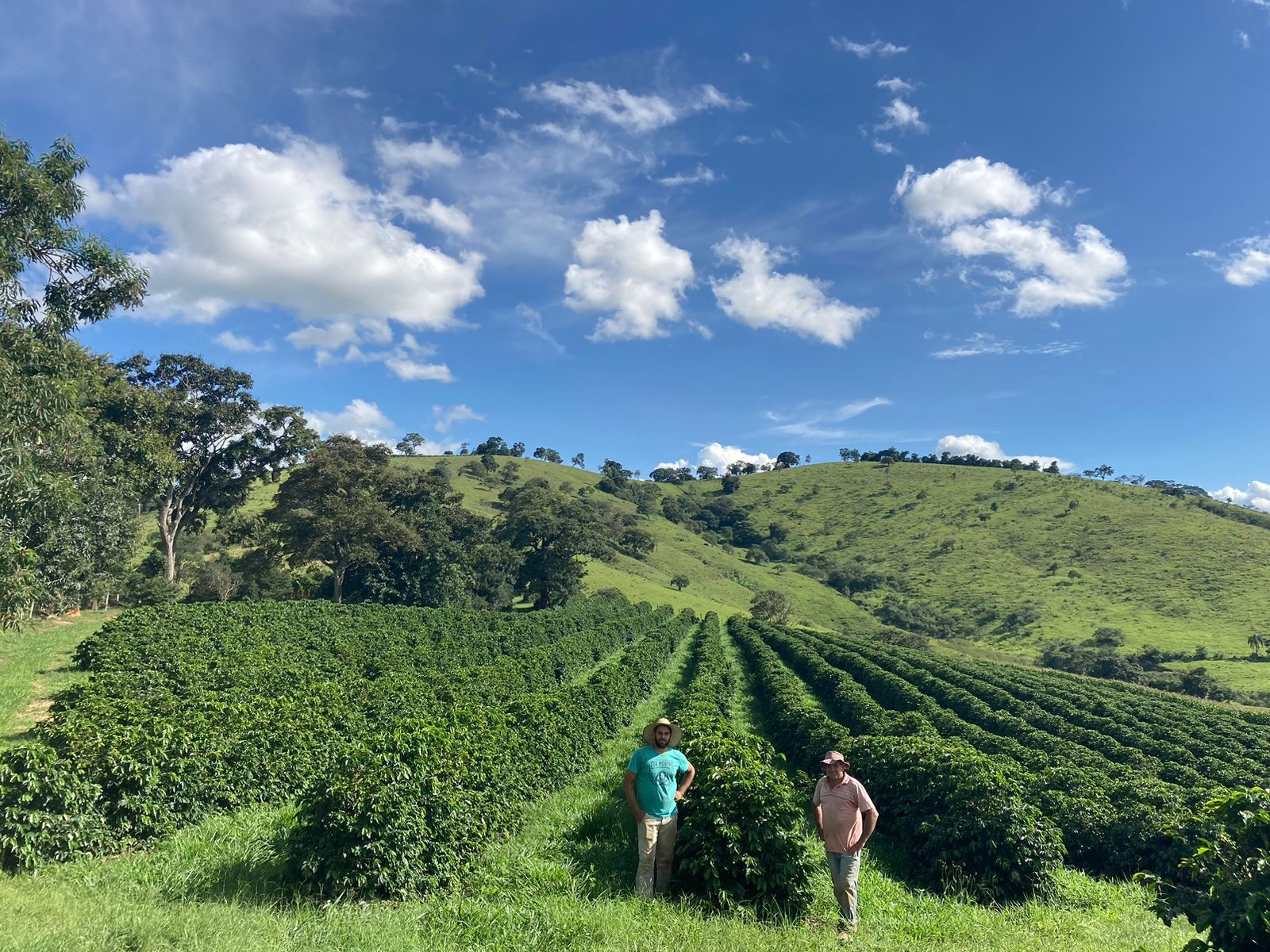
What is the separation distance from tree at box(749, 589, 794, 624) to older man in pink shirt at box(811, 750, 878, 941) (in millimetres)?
74223

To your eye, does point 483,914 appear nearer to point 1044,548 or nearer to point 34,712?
point 34,712

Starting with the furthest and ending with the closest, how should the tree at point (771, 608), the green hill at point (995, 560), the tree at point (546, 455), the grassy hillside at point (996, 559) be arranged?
1. the tree at point (546, 455)
2. the tree at point (771, 608)
3. the green hill at point (995, 560)
4. the grassy hillside at point (996, 559)

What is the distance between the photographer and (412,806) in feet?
25.3

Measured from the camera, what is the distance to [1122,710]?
30.2 meters

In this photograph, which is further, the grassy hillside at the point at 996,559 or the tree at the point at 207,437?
the grassy hillside at the point at 996,559

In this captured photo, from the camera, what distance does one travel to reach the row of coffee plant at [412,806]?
731 centimetres

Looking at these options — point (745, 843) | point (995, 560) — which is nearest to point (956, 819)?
point (745, 843)

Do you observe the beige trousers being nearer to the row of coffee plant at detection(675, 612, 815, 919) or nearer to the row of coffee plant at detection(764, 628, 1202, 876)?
the row of coffee plant at detection(675, 612, 815, 919)

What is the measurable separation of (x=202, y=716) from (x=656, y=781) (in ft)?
26.2

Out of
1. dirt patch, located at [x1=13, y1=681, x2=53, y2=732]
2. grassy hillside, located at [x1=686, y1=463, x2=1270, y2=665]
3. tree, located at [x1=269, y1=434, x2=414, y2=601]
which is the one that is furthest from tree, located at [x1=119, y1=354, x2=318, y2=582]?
grassy hillside, located at [x1=686, y1=463, x2=1270, y2=665]

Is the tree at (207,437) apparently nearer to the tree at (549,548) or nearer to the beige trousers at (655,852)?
the tree at (549,548)

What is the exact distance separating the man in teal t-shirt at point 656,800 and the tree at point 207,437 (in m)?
45.8

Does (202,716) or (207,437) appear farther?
(207,437)

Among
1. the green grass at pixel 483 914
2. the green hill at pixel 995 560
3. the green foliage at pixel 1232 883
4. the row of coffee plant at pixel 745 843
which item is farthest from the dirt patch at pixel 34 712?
the green hill at pixel 995 560
